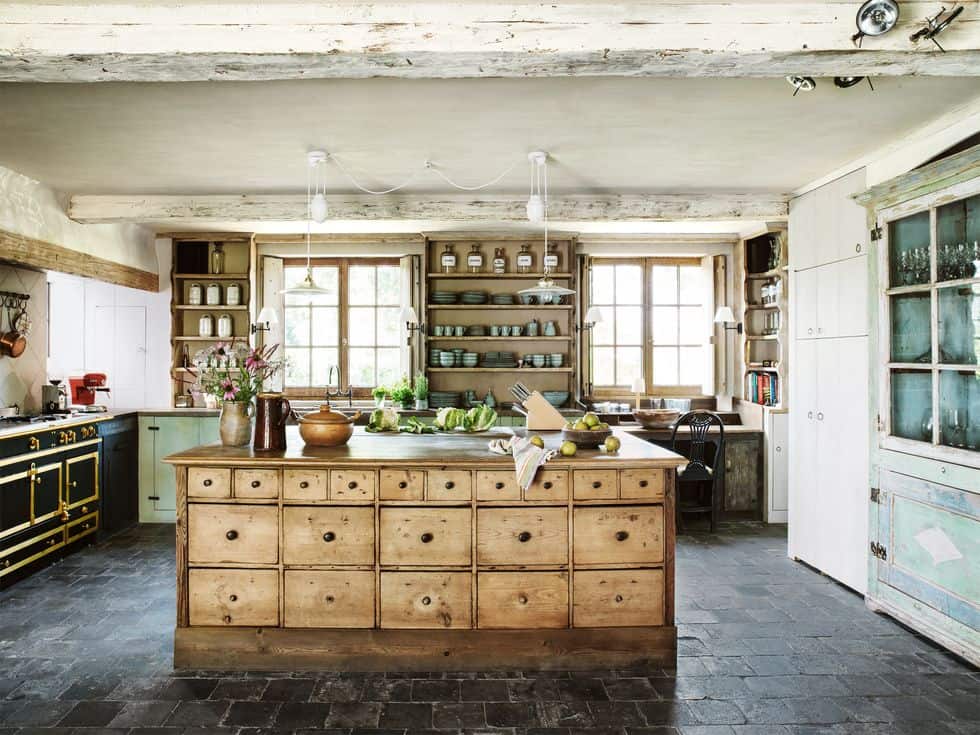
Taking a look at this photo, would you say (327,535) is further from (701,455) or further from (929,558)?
(701,455)

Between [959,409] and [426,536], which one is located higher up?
[959,409]

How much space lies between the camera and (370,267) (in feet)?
24.2

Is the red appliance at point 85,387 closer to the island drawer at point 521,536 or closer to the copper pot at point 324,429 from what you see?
the copper pot at point 324,429

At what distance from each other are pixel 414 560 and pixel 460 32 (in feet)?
7.69

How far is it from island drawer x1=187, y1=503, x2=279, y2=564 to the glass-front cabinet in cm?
346

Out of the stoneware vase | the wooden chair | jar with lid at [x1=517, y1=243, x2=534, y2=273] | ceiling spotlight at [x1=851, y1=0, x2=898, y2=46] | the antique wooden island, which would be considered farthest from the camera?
jar with lid at [x1=517, y1=243, x2=534, y2=273]

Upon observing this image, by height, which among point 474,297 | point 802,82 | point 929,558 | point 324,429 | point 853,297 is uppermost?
point 802,82

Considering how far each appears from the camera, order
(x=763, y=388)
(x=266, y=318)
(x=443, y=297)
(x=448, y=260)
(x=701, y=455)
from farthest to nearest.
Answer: (x=443, y=297), (x=448, y=260), (x=266, y=318), (x=763, y=388), (x=701, y=455)

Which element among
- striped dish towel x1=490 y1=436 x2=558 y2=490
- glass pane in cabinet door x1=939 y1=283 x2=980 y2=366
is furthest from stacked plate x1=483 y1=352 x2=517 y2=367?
glass pane in cabinet door x1=939 y1=283 x2=980 y2=366

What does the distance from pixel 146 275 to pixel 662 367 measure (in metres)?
5.50

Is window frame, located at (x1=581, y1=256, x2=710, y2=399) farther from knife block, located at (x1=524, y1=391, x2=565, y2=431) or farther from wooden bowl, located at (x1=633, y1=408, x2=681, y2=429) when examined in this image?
knife block, located at (x1=524, y1=391, x2=565, y2=431)

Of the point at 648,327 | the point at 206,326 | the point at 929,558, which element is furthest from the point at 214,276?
the point at 929,558

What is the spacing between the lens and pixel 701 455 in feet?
19.1

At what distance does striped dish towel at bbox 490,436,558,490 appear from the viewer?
3.17 m
